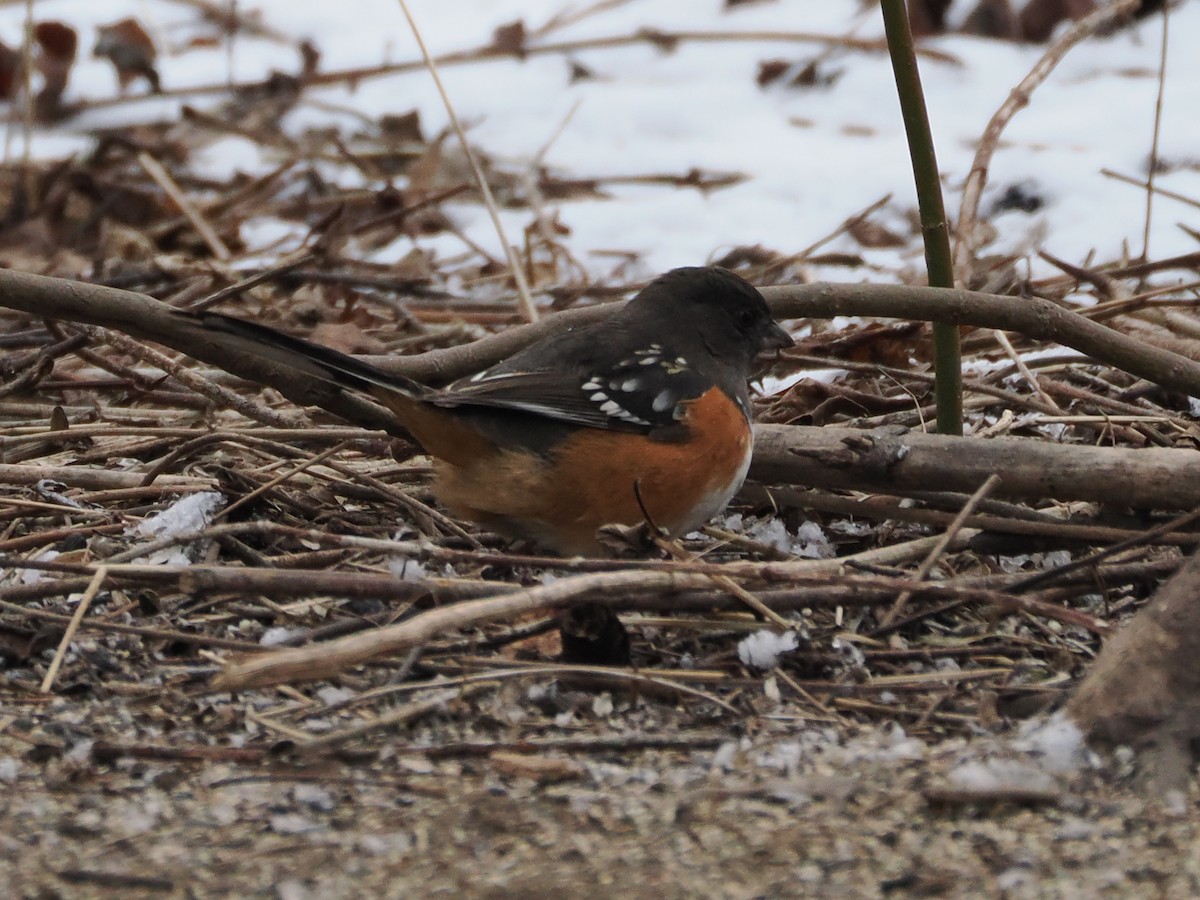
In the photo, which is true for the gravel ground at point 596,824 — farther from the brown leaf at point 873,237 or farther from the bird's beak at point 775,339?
the brown leaf at point 873,237

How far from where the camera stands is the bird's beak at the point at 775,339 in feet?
10.9

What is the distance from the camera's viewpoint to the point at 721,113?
6.54m

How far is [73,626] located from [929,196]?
1.66 m

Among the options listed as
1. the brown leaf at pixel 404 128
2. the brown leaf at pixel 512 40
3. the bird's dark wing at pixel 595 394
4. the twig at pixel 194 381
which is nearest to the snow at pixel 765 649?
the bird's dark wing at pixel 595 394

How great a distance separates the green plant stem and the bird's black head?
1.53ft

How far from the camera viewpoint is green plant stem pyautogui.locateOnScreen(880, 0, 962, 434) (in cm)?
266

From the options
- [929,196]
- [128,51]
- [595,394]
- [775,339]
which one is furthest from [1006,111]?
[128,51]

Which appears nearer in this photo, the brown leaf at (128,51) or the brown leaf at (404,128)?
the brown leaf at (404,128)

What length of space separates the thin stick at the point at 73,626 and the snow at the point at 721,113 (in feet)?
9.68

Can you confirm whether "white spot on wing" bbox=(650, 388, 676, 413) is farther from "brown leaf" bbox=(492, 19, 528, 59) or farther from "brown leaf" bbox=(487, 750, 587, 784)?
"brown leaf" bbox=(492, 19, 528, 59)

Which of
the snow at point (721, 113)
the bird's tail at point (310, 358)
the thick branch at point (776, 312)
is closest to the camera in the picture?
the bird's tail at point (310, 358)

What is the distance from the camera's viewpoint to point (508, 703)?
6.75ft

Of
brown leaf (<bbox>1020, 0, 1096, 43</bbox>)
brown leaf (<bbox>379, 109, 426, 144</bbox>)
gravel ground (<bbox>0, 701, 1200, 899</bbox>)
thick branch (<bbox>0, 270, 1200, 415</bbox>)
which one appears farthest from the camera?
brown leaf (<bbox>1020, 0, 1096, 43</bbox>)

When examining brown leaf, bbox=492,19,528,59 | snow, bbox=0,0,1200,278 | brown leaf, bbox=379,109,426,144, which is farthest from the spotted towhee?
brown leaf, bbox=492,19,528,59
